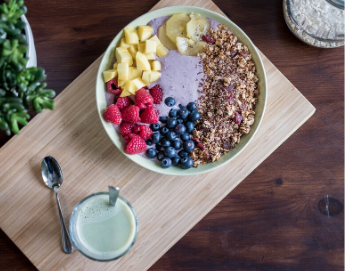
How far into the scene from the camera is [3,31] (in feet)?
2.88

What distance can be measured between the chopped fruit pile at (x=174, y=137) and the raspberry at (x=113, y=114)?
0.13m

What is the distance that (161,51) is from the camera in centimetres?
129

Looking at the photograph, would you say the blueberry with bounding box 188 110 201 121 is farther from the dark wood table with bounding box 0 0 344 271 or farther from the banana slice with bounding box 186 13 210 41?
the dark wood table with bounding box 0 0 344 271

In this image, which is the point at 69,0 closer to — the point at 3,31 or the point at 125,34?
the point at 125,34

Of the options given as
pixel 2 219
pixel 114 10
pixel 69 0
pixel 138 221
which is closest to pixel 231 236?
pixel 138 221

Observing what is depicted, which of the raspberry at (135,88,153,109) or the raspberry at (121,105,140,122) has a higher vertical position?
the raspberry at (135,88,153,109)

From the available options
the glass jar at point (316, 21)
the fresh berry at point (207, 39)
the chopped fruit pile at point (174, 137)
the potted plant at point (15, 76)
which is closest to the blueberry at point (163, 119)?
the chopped fruit pile at point (174, 137)

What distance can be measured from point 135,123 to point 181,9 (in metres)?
0.47

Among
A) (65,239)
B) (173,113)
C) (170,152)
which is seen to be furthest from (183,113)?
(65,239)

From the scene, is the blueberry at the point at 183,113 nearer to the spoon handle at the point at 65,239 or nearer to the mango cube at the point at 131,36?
the mango cube at the point at 131,36

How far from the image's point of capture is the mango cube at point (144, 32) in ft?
4.15

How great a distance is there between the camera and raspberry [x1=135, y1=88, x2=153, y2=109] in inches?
48.5

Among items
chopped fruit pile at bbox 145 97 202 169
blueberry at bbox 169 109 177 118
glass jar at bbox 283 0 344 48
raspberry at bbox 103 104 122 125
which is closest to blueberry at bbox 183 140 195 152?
chopped fruit pile at bbox 145 97 202 169

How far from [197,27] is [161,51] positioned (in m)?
0.17
